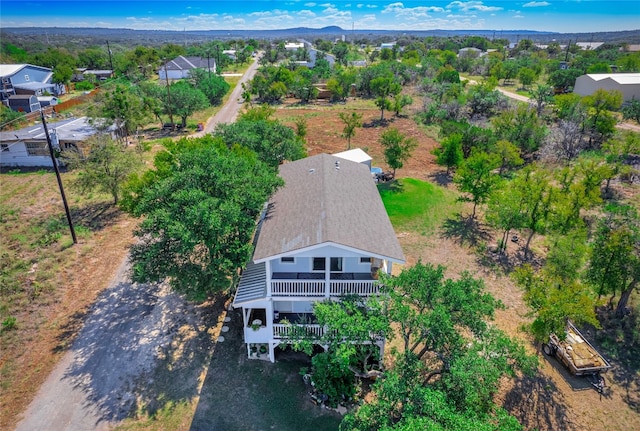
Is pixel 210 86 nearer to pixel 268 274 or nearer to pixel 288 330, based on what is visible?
pixel 268 274

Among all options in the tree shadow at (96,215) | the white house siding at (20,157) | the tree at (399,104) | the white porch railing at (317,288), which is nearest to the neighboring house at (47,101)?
the white house siding at (20,157)

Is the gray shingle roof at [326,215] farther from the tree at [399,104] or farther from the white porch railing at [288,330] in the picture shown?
the tree at [399,104]

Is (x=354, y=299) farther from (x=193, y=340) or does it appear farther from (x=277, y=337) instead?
(x=193, y=340)

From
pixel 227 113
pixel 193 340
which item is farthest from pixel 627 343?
pixel 227 113

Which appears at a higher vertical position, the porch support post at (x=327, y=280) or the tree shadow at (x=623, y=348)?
the porch support post at (x=327, y=280)

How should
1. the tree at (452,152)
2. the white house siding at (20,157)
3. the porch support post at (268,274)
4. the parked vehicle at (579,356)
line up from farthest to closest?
the white house siding at (20,157) < the tree at (452,152) < the parked vehicle at (579,356) < the porch support post at (268,274)

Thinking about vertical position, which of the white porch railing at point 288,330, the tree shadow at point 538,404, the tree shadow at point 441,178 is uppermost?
the white porch railing at point 288,330
